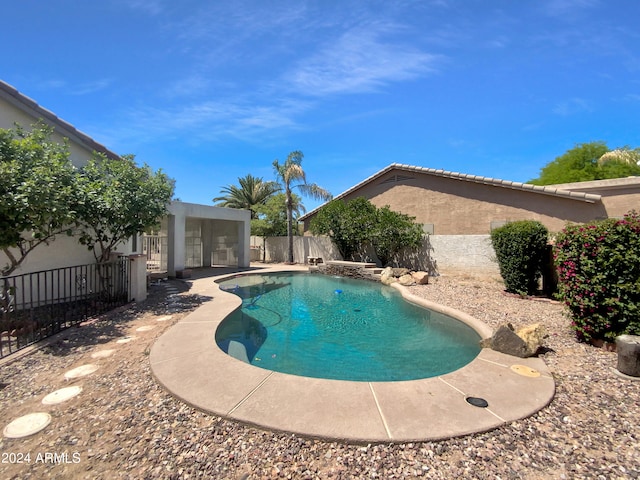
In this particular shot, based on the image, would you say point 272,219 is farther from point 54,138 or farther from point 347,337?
point 347,337

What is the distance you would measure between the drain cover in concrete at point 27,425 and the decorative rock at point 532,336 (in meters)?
6.64

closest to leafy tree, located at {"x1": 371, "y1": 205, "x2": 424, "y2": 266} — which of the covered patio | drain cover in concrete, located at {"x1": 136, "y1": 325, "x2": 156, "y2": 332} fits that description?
the covered patio

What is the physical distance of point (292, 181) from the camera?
21.6 m

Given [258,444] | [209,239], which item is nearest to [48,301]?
[258,444]

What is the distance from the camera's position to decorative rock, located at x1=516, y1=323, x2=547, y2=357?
4893mm

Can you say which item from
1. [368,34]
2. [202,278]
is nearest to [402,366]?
[368,34]

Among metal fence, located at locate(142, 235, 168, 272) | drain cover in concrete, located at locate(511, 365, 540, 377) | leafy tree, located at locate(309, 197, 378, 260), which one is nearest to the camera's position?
drain cover in concrete, located at locate(511, 365, 540, 377)

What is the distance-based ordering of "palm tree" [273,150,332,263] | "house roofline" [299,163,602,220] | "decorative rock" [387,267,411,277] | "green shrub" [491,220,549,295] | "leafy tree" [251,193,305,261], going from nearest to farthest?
"green shrub" [491,220,549,295] < "house roofline" [299,163,602,220] < "decorative rock" [387,267,411,277] < "palm tree" [273,150,332,263] < "leafy tree" [251,193,305,261]

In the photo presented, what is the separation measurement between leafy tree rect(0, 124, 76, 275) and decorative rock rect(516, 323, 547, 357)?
900 cm

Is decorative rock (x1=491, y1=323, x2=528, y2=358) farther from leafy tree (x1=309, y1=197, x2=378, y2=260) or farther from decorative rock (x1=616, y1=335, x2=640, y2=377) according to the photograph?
leafy tree (x1=309, y1=197, x2=378, y2=260)

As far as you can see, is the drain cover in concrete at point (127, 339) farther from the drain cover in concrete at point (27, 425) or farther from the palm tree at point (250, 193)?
the palm tree at point (250, 193)

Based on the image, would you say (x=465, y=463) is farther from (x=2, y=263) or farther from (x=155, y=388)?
(x=2, y=263)

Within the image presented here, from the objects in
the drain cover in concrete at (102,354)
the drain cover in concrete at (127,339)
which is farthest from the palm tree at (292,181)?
the drain cover in concrete at (102,354)

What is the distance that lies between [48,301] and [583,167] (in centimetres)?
3913
